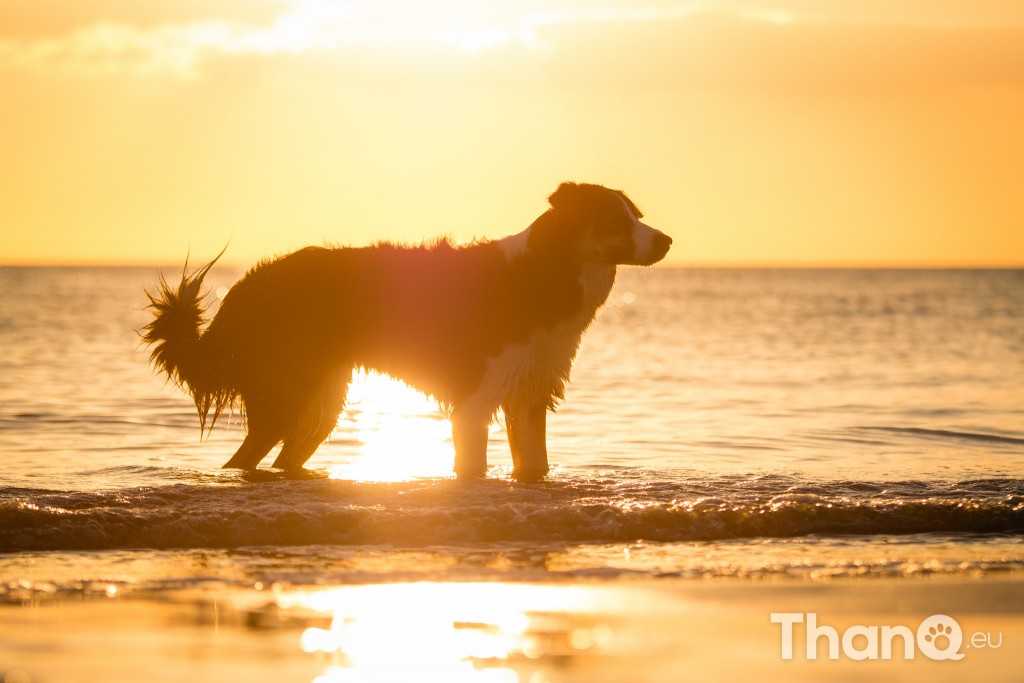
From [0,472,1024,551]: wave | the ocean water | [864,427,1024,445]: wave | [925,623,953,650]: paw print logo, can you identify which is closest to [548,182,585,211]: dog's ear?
the ocean water

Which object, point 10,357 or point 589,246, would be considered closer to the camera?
point 589,246

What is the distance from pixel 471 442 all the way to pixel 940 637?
447 cm

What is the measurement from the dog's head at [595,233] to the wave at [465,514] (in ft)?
5.43

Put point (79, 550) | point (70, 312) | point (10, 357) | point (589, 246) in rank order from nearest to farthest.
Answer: point (79, 550)
point (589, 246)
point (10, 357)
point (70, 312)

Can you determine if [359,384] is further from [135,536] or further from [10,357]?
[10,357]

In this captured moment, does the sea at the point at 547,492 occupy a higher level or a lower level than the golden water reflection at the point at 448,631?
higher

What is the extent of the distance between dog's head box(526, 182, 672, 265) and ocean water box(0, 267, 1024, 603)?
Answer: 1.98 ft

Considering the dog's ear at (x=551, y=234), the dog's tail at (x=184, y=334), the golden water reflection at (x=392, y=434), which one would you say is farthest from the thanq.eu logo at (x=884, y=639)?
the dog's tail at (x=184, y=334)

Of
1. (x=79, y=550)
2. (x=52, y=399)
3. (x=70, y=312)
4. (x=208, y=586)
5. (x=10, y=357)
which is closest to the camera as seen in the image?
(x=208, y=586)

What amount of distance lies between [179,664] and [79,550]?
246cm

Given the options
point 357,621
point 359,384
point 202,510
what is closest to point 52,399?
point 359,384

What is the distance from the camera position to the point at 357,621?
5.79m

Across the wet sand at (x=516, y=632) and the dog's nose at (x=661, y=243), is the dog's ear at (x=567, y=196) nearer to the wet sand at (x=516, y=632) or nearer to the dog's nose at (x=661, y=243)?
the dog's nose at (x=661, y=243)

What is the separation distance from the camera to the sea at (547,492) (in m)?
6.95
